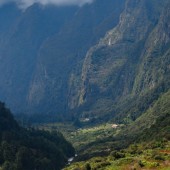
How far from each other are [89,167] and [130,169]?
15.0 meters

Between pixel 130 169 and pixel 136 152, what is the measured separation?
2269 centimetres

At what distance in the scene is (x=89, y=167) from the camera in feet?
358

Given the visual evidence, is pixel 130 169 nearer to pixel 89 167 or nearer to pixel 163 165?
pixel 163 165

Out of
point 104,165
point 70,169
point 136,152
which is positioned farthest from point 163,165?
point 70,169

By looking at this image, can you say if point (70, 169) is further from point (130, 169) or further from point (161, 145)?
point (130, 169)

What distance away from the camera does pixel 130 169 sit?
96.4m

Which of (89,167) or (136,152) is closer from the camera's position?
(89,167)

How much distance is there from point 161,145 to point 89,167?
2155cm

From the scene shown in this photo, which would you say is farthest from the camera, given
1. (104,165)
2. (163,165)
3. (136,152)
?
(136,152)

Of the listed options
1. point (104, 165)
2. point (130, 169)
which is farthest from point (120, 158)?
point (130, 169)

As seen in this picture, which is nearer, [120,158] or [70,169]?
[120,158]

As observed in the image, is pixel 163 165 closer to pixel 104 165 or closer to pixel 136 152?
pixel 104 165

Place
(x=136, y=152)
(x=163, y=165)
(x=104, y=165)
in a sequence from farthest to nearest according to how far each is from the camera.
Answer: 1. (x=136, y=152)
2. (x=104, y=165)
3. (x=163, y=165)

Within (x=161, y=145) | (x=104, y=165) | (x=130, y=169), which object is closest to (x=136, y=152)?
(x=161, y=145)
